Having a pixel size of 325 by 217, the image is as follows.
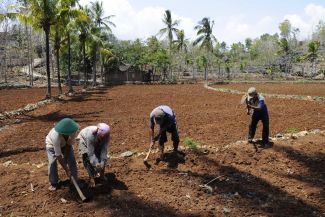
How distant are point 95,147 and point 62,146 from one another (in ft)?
1.76

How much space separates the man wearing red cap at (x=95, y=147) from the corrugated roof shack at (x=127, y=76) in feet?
163

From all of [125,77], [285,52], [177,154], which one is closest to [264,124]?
[177,154]

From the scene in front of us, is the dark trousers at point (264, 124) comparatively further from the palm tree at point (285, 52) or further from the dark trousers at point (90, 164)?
the palm tree at point (285, 52)

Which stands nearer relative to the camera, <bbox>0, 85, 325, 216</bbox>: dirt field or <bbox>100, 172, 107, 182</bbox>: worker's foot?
<bbox>0, 85, 325, 216</bbox>: dirt field

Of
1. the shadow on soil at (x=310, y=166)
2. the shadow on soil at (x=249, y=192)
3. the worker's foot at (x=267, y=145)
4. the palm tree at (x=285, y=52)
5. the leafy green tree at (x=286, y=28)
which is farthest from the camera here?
the leafy green tree at (x=286, y=28)

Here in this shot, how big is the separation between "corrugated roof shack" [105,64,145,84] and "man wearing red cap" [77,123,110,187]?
4983 centimetres

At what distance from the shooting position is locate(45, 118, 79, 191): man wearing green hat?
637 centimetres

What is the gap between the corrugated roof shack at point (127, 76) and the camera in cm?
5719

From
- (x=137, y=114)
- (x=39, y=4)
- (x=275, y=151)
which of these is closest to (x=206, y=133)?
(x=275, y=151)

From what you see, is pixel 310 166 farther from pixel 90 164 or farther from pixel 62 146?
pixel 62 146

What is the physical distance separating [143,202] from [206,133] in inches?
249

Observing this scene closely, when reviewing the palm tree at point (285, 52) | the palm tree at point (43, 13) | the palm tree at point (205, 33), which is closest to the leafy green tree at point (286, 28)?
the palm tree at point (285, 52)

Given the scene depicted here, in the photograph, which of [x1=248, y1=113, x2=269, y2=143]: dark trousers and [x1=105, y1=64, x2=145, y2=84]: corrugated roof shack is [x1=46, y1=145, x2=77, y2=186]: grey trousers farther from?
[x1=105, y1=64, x2=145, y2=84]: corrugated roof shack

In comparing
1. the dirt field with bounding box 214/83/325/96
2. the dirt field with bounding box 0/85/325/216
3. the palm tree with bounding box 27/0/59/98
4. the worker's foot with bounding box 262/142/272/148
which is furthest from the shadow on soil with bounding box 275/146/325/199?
the dirt field with bounding box 214/83/325/96
